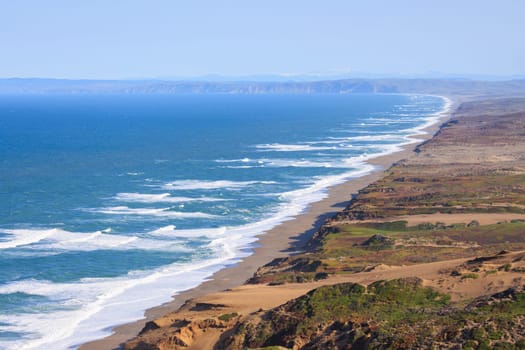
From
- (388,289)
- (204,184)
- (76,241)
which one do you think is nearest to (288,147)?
(204,184)

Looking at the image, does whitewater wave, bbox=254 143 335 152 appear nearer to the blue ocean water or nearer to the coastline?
the blue ocean water

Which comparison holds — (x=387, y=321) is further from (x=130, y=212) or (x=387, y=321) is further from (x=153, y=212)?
(x=130, y=212)

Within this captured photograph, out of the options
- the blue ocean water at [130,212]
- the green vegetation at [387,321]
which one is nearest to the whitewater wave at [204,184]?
the blue ocean water at [130,212]

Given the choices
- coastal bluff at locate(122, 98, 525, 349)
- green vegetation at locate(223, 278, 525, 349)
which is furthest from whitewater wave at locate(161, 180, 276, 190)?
green vegetation at locate(223, 278, 525, 349)

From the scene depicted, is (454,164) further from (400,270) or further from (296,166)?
(400,270)

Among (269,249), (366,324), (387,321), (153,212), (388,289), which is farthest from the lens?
(153,212)

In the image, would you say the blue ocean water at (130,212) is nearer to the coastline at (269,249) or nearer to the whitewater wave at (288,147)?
the whitewater wave at (288,147)

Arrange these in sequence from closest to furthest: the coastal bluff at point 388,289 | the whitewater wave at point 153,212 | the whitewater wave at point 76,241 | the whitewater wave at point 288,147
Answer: the coastal bluff at point 388,289, the whitewater wave at point 76,241, the whitewater wave at point 153,212, the whitewater wave at point 288,147
